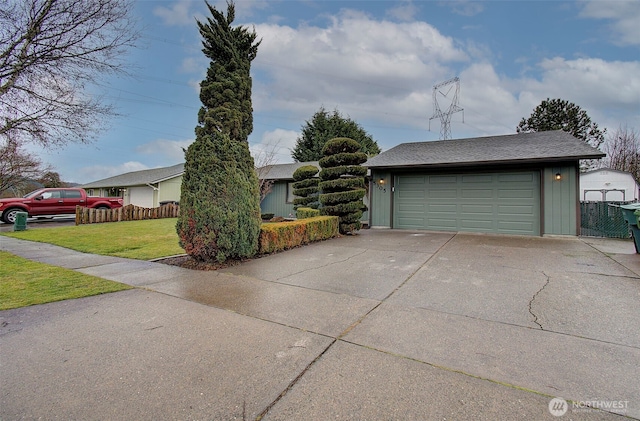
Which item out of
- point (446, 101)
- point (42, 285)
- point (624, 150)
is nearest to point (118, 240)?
point (42, 285)

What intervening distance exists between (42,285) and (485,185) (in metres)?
11.4

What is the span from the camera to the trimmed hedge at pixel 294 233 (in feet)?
21.3

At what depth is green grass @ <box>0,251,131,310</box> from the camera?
3.70 meters

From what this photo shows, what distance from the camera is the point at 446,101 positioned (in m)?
16.4

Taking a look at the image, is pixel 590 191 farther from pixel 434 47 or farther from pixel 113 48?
pixel 113 48

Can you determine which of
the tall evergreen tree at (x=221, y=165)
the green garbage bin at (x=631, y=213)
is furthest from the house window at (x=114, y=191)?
the green garbage bin at (x=631, y=213)

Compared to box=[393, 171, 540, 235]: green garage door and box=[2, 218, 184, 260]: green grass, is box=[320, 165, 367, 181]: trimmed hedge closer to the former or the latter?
box=[393, 171, 540, 235]: green garage door

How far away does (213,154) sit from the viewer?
5.48 m

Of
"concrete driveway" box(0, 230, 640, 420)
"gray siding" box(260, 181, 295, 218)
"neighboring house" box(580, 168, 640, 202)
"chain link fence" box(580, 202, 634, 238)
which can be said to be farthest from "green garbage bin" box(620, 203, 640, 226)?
"neighboring house" box(580, 168, 640, 202)

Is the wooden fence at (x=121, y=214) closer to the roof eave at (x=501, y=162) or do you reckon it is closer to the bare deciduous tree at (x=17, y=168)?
the bare deciduous tree at (x=17, y=168)

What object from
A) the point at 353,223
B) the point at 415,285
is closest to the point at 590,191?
the point at 353,223

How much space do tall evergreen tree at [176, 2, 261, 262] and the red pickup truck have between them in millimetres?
13263

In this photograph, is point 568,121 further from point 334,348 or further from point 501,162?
point 334,348

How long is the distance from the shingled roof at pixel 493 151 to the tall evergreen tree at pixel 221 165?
645 cm
